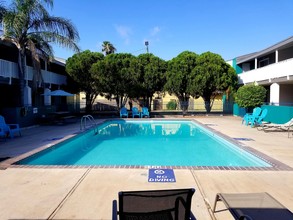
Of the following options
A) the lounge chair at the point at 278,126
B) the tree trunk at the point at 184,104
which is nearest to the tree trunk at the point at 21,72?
the lounge chair at the point at 278,126

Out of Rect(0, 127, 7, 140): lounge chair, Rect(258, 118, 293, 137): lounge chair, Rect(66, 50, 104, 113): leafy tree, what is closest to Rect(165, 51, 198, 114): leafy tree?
Rect(66, 50, 104, 113): leafy tree

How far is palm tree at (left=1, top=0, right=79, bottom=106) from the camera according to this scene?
44.6 feet

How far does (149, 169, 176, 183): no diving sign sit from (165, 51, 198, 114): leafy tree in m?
17.0

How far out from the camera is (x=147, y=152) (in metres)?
9.84

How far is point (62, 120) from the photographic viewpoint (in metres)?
17.8

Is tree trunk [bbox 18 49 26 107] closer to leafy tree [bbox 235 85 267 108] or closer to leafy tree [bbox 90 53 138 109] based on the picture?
leafy tree [bbox 90 53 138 109]

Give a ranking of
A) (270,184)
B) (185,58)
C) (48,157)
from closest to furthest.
Result: (270,184), (48,157), (185,58)

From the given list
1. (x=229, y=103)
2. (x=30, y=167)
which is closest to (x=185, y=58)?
(x=229, y=103)

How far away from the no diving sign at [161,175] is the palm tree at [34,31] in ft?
39.1

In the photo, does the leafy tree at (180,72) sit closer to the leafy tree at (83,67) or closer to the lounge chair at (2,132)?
the leafy tree at (83,67)

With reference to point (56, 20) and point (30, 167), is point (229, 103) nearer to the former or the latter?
point (56, 20)

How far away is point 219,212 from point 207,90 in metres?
20.2

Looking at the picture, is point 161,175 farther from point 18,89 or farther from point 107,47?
point 107,47

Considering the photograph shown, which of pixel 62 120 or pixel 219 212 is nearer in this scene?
pixel 219 212
